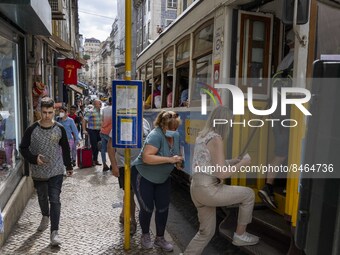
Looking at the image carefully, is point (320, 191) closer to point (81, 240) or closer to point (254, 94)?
point (254, 94)

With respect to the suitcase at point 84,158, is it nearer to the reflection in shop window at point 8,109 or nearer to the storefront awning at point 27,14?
the reflection in shop window at point 8,109

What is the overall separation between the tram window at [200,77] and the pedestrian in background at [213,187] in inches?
56.1

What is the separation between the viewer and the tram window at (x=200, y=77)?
4696 millimetres

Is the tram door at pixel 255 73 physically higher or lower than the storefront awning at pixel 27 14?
lower

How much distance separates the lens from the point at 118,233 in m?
4.58

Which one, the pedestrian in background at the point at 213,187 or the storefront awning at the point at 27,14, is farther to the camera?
the storefront awning at the point at 27,14

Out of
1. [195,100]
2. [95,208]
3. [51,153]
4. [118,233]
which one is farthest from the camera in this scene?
[95,208]

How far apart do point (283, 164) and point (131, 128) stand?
5.45ft

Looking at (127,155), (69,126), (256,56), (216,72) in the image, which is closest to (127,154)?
(127,155)

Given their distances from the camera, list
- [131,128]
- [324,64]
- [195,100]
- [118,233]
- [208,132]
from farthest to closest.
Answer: [195,100] < [118,233] < [131,128] < [208,132] < [324,64]

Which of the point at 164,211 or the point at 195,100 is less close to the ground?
the point at 195,100

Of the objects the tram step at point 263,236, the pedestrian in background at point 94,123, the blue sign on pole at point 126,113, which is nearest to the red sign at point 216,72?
the blue sign on pole at point 126,113

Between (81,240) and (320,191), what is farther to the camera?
(81,240)

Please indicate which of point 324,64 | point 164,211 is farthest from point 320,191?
point 164,211
